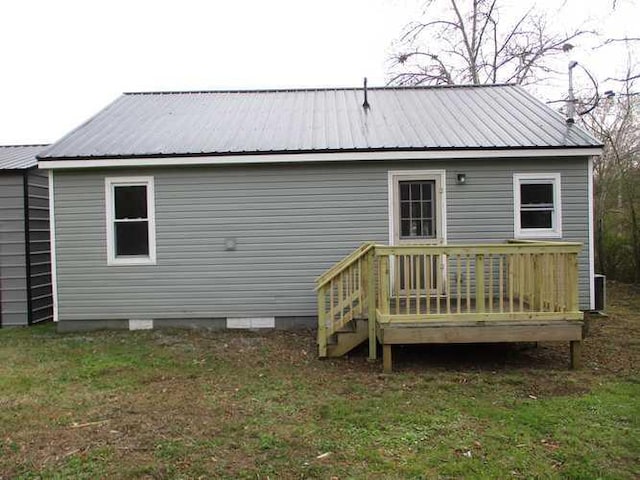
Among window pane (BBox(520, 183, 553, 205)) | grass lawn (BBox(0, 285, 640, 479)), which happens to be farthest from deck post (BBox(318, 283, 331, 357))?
window pane (BBox(520, 183, 553, 205))

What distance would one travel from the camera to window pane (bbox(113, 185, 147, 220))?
789 cm

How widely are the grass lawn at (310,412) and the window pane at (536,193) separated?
→ 7.61 ft

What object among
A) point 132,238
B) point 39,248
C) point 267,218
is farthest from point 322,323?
point 39,248

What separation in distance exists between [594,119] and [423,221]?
11685mm

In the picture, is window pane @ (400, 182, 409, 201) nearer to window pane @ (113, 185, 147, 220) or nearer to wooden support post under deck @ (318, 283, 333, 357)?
wooden support post under deck @ (318, 283, 333, 357)

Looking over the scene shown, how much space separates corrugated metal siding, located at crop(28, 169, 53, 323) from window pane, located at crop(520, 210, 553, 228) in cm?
881

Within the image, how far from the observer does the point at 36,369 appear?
5.86 meters

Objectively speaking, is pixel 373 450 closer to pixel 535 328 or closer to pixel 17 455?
pixel 17 455

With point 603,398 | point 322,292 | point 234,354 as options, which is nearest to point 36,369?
point 234,354

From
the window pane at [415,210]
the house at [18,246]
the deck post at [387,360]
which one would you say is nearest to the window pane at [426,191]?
the window pane at [415,210]

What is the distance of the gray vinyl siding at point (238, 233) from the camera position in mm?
7746

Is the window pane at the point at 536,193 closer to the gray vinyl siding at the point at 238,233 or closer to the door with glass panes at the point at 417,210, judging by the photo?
the gray vinyl siding at the point at 238,233

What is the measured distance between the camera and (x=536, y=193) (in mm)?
7836

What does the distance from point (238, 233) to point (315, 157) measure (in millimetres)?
1771
